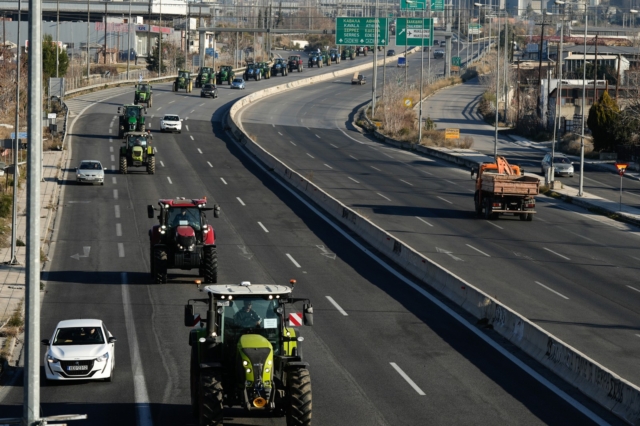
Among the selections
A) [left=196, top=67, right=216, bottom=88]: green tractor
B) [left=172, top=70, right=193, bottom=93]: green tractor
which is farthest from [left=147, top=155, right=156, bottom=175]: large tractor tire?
[left=196, top=67, right=216, bottom=88]: green tractor

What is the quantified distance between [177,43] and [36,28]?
18261 cm

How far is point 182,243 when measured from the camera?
30719 millimetres

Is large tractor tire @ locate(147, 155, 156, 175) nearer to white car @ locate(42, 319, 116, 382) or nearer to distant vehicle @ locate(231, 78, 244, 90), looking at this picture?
white car @ locate(42, 319, 116, 382)

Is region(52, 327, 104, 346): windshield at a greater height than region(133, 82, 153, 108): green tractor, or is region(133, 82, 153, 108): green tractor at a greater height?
region(133, 82, 153, 108): green tractor

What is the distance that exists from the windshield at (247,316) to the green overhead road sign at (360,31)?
7812 centimetres

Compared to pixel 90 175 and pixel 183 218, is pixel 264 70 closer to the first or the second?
pixel 90 175

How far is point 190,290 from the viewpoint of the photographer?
30.8m

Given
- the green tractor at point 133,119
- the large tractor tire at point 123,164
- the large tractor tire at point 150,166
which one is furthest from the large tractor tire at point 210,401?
the green tractor at point 133,119

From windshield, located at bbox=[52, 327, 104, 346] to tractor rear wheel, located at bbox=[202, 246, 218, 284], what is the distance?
368 inches

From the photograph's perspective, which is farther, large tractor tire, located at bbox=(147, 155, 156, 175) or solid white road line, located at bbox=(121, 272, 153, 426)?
large tractor tire, located at bbox=(147, 155, 156, 175)

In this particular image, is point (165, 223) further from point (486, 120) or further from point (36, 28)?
point (486, 120)

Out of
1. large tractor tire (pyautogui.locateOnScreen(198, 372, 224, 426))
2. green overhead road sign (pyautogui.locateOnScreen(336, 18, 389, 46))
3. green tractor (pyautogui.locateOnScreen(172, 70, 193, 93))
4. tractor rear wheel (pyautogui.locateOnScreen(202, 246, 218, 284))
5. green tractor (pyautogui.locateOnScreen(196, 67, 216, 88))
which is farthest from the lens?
green tractor (pyautogui.locateOnScreen(196, 67, 216, 88))

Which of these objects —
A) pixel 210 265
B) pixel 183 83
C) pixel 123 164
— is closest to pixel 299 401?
pixel 210 265

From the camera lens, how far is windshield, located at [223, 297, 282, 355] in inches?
634
